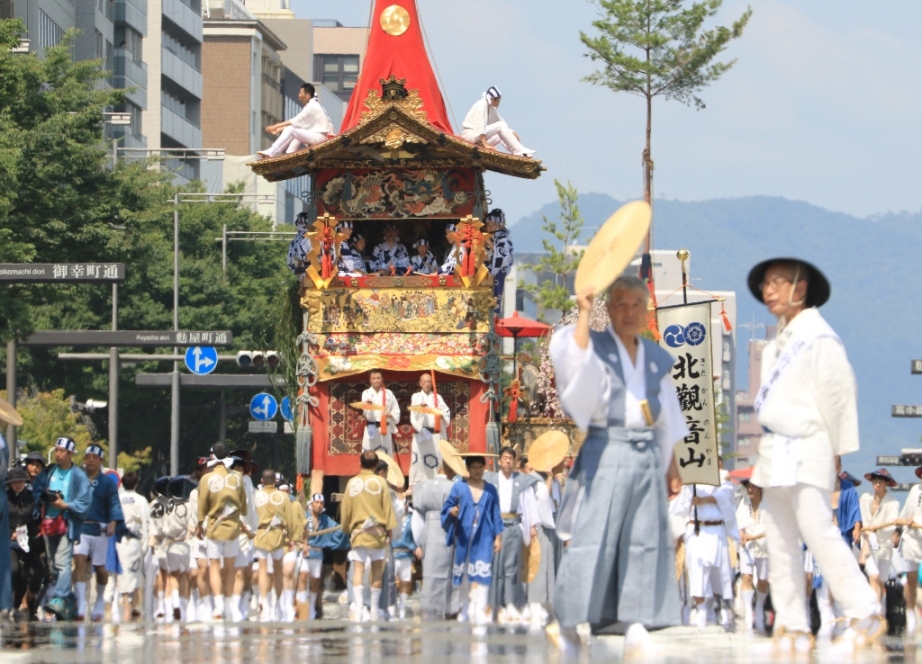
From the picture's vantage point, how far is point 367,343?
82.6 feet

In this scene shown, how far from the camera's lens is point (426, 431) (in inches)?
949

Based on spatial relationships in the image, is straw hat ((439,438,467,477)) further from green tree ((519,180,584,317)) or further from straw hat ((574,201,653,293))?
green tree ((519,180,584,317))

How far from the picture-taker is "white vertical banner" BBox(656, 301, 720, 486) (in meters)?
17.4

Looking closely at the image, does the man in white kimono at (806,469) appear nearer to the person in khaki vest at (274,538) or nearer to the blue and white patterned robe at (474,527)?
the blue and white patterned robe at (474,527)

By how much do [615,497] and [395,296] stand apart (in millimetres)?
15502

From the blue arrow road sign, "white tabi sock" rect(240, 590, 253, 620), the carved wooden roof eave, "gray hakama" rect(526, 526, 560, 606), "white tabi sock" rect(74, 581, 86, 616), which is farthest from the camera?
the blue arrow road sign

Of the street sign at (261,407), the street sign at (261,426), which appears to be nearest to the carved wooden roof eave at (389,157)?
the street sign at (261,407)

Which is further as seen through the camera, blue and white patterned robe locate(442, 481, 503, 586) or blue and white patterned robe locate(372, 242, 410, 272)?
blue and white patterned robe locate(372, 242, 410, 272)

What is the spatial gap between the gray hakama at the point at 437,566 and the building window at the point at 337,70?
11717 cm

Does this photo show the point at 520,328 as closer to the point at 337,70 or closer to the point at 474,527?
the point at 474,527

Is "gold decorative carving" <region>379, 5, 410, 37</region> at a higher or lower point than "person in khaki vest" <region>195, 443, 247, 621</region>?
higher

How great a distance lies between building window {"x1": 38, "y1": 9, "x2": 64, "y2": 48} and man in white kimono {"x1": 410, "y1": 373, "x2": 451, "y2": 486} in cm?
3006

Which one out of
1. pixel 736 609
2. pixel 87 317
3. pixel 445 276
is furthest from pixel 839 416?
pixel 87 317

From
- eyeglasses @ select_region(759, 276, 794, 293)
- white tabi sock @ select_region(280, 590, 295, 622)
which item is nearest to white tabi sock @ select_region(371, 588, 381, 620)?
white tabi sock @ select_region(280, 590, 295, 622)
